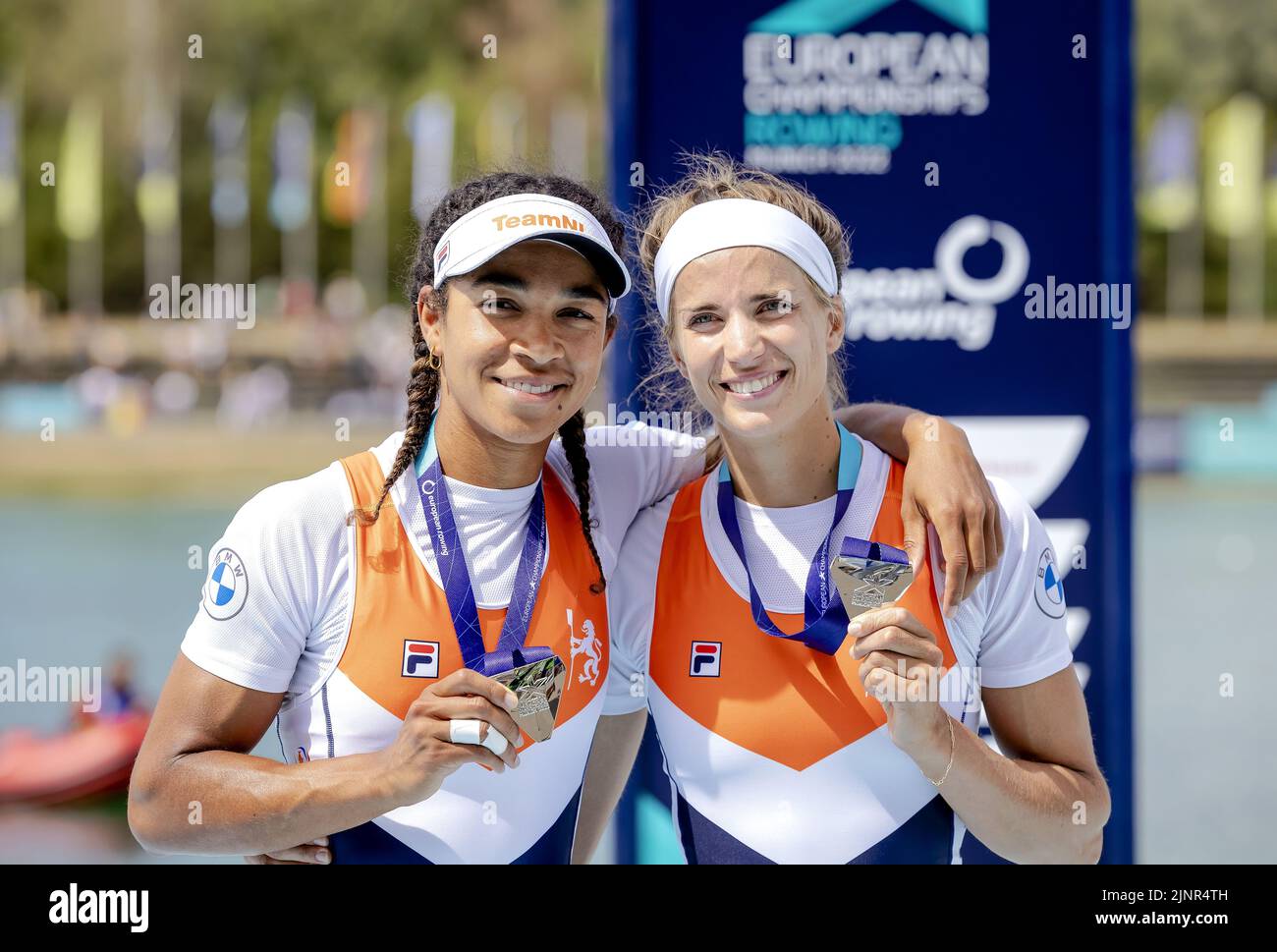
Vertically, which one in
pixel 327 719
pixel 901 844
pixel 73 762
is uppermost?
pixel 327 719

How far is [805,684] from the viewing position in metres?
2.76

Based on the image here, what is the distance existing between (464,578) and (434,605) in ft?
0.26

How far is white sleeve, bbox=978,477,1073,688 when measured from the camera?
276cm

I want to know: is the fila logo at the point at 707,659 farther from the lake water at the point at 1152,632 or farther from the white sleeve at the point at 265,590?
the lake water at the point at 1152,632

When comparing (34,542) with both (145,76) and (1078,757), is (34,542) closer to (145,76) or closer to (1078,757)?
(1078,757)

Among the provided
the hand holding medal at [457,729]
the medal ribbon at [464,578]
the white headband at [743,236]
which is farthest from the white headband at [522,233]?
the hand holding medal at [457,729]

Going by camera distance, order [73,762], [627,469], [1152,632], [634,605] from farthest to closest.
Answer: [1152,632]
[73,762]
[627,469]
[634,605]

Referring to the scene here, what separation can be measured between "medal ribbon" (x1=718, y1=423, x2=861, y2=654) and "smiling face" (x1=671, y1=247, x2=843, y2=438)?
0.17 meters

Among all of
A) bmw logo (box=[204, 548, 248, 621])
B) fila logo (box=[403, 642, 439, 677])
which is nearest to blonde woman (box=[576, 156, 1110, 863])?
fila logo (box=[403, 642, 439, 677])

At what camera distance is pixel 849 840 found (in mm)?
2746

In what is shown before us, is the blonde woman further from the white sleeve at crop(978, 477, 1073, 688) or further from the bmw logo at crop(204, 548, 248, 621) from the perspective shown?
the bmw logo at crop(204, 548, 248, 621)

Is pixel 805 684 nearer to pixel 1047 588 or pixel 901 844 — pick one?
pixel 901 844

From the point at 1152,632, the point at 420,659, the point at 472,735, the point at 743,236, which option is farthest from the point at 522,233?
the point at 1152,632

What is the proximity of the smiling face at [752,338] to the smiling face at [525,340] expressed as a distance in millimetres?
211
